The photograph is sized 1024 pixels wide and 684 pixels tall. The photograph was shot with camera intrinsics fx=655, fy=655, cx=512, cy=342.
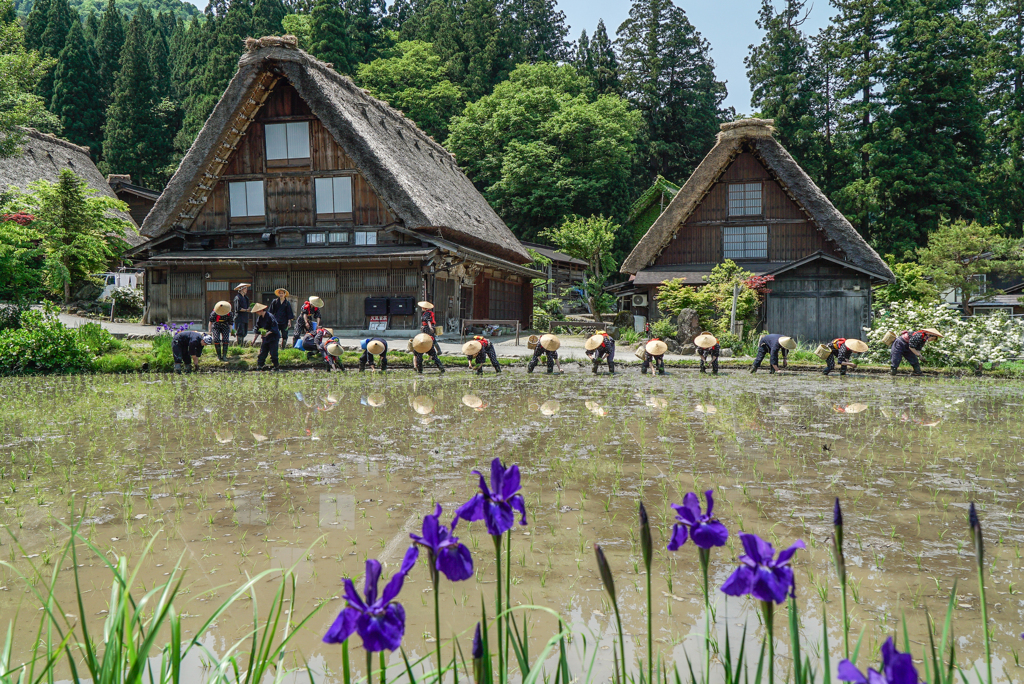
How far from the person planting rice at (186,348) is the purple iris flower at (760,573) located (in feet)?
41.5

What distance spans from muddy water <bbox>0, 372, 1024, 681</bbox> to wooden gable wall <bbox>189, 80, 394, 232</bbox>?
11.7 m

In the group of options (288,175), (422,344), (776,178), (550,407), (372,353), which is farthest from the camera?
(776,178)

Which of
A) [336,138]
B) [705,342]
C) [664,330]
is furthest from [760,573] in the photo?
[336,138]

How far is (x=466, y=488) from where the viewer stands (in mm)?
4332

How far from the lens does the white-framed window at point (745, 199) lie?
21031 millimetres

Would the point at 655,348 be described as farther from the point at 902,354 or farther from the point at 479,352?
the point at 902,354

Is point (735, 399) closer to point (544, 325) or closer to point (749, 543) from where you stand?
point (749, 543)

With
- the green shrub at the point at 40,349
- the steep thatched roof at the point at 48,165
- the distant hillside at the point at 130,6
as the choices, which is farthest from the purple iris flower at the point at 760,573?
the distant hillside at the point at 130,6

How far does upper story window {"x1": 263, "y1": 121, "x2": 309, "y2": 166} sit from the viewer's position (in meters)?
19.8

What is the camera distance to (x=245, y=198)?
65.8 feet

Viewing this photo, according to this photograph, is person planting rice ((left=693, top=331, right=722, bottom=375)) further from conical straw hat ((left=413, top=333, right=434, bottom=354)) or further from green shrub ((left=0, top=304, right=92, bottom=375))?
green shrub ((left=0, top=304, right=92, bottom=375))

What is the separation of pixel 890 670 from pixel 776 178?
71.8 feet

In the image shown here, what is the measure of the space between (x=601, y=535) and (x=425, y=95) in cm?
3793

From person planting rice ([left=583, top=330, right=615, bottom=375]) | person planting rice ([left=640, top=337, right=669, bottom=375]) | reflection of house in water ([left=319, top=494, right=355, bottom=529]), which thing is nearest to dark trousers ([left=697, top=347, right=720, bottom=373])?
person planting rice ([left=640, top=337, right=669, bottom=375])
